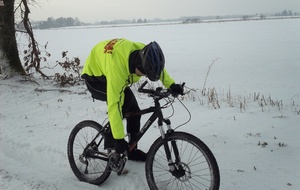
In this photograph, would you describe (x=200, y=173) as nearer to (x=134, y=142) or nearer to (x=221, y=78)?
(x=134, y=142)

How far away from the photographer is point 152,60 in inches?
118

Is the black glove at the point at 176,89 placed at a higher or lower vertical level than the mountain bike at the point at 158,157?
higher

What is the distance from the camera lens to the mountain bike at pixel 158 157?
3158 mm

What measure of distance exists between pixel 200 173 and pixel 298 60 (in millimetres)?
12124

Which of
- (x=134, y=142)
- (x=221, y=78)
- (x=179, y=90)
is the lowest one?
(x=221, y=78)

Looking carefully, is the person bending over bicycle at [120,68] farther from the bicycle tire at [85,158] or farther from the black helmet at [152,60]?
the bicycle tire at [85,158]

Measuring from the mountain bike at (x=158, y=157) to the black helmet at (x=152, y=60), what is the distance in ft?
0.77

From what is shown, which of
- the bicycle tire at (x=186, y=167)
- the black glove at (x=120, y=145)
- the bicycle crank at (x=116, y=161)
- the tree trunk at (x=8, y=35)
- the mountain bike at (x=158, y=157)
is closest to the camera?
the bicycle tire at (x=186, y=167)

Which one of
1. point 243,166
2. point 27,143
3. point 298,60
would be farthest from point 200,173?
point 298,60

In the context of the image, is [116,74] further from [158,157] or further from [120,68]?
[158,157]

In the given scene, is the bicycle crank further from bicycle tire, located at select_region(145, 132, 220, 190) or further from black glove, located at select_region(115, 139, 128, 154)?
bicycle tire, located at select_region(145, 132, 220, 190)

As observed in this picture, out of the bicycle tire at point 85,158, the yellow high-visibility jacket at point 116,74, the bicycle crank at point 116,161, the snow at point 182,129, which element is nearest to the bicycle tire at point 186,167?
the snow at point 182,129

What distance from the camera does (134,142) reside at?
3.65 metres

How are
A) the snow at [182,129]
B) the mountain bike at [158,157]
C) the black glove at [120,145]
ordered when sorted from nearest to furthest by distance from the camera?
1. the mountain bike at [158,157]
2. the black glove at [120,145]
3. the snow at [182,129]
